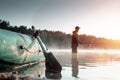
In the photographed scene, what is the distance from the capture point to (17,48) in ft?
43.7

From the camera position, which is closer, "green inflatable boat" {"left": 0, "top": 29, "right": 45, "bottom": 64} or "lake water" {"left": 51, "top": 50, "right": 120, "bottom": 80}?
"green inflatable boat" {"left": 0, "top": 29, "right": 45, "bottom": 64}

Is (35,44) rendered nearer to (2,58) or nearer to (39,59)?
A: (39,59)

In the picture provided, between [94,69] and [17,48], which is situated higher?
[17,48]

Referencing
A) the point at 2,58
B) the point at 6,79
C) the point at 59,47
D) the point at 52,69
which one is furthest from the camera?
the point at 59,47

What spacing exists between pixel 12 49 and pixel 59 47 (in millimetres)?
91822

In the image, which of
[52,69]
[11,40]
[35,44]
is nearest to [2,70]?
[11,40]

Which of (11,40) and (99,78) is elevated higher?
(11,40)

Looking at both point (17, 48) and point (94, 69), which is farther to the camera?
point (94, 69)

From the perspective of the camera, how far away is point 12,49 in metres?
12.7

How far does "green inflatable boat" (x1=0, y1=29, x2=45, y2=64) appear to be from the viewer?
39.6 ft

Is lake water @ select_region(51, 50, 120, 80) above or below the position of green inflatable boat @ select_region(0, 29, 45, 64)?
below

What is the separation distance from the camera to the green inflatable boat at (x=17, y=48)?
1208 centimetres

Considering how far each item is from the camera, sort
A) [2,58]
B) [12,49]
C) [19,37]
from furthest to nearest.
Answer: [19,37]
[12,49]
[2,58]

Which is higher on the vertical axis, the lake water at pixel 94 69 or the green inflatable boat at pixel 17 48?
the green inflatable boat at pixel 17 48
